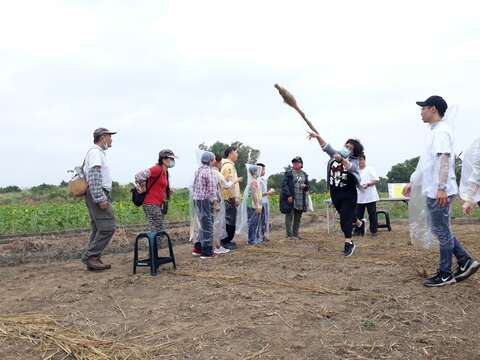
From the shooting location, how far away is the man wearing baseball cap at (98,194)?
6.05 m

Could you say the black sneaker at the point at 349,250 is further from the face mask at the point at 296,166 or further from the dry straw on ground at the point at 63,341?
the dry straw on ground at the point at 63,341

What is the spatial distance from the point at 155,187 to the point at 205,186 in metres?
0.74

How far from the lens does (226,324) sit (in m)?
3.74

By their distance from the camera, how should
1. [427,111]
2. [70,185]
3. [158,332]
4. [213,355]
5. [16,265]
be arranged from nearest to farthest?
[213,355], [158,332], [427,111], [70,185], [16,265]

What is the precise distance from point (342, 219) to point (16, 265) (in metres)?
5.35

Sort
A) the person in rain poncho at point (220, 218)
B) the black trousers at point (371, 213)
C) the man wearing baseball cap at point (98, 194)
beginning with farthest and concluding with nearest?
the black trousers at point (371, 213)
the person in rain poncho at point (220, 218)
the man wearing baseball cap at point (98, 194)

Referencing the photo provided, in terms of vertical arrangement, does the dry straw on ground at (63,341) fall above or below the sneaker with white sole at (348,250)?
below

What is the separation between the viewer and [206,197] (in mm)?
6840

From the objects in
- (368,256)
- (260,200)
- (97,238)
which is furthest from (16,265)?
(368,256)

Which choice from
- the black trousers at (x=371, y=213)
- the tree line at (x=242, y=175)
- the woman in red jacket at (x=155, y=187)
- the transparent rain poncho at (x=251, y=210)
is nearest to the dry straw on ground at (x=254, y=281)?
the woman in red jacket at (x=155, y=187)

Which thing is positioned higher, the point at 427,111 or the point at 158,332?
the point at 427,111

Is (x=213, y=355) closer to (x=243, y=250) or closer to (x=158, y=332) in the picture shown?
(x=158, y=332)

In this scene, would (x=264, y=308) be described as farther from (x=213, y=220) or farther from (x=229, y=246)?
(x=229, y=246)

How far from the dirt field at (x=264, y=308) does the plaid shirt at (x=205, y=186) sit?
3.15 feet
